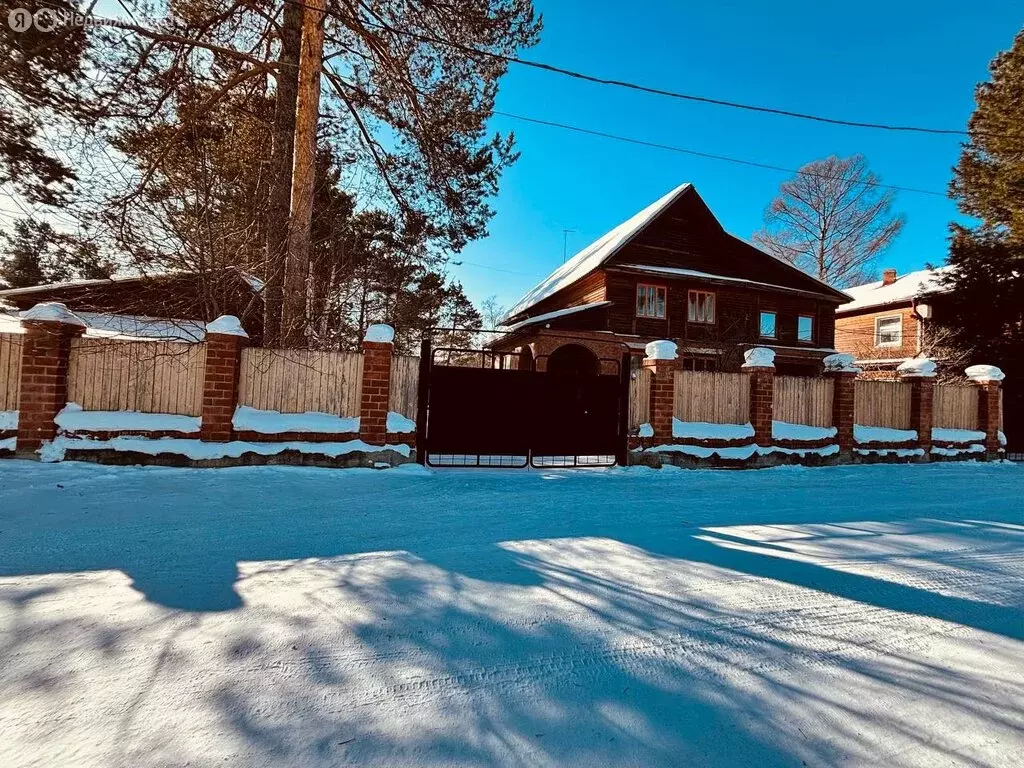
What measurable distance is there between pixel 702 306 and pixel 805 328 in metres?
4.96

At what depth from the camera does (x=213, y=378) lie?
6242mm

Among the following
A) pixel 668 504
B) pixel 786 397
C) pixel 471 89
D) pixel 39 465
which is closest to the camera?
pixel 668 504

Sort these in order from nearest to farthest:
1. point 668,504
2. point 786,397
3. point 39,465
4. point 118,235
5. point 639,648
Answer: point 639,648 → point 668,504 → point 39,465 → point 118,235 → point 786,397

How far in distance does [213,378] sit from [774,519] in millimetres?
6703

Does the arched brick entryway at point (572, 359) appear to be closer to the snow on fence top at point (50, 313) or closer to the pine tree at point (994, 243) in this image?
the pine tree at point (994, 243)

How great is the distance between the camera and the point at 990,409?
33.0 ft

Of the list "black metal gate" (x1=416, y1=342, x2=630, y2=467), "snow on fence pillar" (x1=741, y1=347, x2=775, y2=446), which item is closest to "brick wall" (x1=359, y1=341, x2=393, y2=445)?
"black metal gate" (x1=416, y1=342, x2=630, y2=467)

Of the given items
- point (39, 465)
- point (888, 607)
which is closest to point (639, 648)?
point (888, 607)

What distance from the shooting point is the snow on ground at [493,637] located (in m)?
1.59

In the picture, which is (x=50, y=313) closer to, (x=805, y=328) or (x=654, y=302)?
(x=654, y=302)

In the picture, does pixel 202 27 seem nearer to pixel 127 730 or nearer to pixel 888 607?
pixel 127 730

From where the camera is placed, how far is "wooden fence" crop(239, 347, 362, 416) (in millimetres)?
6555

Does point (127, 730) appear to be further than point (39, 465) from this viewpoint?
No

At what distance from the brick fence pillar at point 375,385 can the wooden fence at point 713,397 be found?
15.2ft
